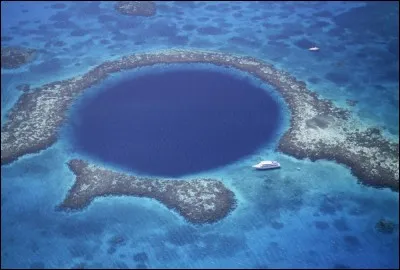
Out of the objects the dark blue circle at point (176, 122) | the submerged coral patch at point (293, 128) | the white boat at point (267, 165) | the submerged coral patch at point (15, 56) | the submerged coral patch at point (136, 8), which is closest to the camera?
the white boat at point (267, 165)

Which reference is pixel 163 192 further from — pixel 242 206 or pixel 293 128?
pixel 293 128

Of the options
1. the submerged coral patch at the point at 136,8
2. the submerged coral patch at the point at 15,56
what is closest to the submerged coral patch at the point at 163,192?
the submerged coral patch at the point at 15,56

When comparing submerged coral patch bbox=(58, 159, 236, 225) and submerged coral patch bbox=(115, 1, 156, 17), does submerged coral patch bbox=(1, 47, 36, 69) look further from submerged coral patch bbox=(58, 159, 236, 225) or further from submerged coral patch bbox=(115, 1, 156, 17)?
submerged coral patch bbox=(58, 159, 236, 225)

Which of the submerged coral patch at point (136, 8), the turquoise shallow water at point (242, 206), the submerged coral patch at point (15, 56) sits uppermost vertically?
the submerged coral patch at point (136, 8)

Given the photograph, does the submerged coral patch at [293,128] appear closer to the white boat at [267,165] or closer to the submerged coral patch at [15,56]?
the white boat at [267,165]

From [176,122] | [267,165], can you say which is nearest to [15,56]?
[176,122]

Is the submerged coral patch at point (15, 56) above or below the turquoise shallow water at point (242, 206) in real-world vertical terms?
above

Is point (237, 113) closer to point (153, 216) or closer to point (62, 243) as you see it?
point (153, 216)
